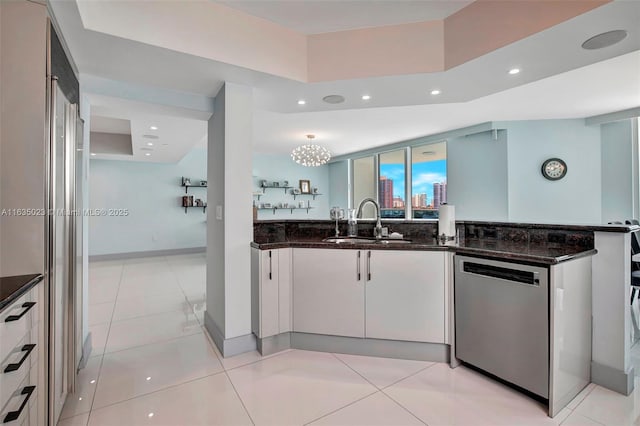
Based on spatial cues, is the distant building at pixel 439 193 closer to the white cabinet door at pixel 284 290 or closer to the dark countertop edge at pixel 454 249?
the dark countertop edge at pixel 454 249

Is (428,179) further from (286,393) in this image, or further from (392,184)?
(286,393)

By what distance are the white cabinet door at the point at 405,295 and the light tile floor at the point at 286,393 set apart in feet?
0.79

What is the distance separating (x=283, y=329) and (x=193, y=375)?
28.4 inches

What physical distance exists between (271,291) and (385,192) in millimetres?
5810

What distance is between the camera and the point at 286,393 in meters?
1.93

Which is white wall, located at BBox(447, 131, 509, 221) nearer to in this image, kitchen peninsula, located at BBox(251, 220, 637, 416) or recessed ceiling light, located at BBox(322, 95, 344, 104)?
kitchen peninsula, located at BBox(251, 220, 637, 416)

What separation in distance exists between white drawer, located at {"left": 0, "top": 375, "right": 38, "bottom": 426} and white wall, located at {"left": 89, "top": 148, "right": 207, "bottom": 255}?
6306 millimetres

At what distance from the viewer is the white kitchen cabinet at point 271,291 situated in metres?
2.41

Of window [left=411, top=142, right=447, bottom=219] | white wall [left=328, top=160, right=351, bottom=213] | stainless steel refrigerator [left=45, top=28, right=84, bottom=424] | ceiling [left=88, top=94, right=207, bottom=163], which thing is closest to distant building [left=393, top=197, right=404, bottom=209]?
window [left=411, top=142, right=447, bottom=219]

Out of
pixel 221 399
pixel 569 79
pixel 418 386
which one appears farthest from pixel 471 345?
pixel 569 79

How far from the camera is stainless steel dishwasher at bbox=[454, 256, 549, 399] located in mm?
1736

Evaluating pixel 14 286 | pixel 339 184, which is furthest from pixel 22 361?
pixel 339 184

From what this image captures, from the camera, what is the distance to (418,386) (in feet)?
6.51

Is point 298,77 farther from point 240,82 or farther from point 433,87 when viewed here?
point 433,87
